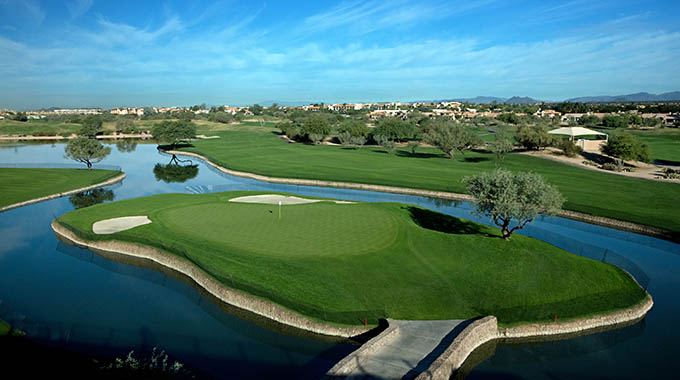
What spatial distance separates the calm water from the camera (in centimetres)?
1789

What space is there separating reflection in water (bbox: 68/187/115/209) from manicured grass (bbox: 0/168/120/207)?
2.08m

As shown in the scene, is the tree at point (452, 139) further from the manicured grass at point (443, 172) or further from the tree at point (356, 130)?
the tree at point (356, 130)

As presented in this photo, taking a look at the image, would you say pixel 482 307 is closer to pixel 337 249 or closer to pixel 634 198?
pixel 337 249

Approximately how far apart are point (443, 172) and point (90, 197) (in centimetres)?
4737

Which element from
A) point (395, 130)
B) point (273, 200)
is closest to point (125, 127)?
point (395, 130)

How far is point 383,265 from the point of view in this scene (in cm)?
2517

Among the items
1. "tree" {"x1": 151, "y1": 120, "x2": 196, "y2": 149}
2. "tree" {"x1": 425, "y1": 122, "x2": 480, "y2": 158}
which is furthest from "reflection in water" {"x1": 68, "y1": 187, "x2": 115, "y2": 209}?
"tree" {"x1": 425, "y1": 122, "x2": 480, "y2": 158}

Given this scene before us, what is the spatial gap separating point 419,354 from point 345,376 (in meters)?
3.53

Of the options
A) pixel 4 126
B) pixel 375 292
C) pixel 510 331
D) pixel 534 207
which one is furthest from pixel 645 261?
pixel 4 126

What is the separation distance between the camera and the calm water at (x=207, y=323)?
17891mm

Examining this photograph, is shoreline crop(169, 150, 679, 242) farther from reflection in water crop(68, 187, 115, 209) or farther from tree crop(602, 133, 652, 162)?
tree crop(602, 133, 652, 162)

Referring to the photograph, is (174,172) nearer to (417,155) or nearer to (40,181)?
(40,181)

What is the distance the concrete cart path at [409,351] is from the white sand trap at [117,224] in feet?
81.5

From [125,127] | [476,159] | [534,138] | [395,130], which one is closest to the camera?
[476,159]
